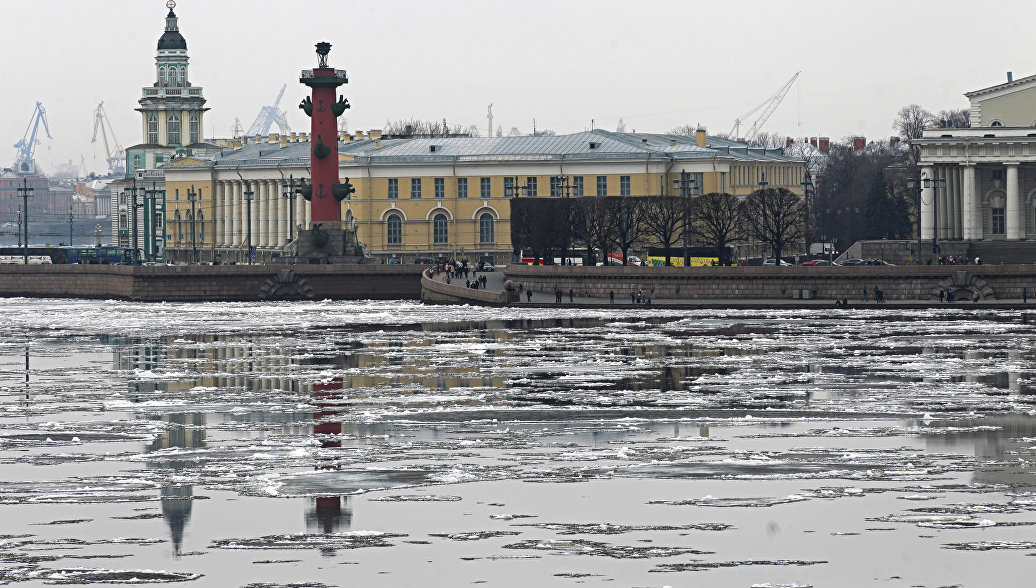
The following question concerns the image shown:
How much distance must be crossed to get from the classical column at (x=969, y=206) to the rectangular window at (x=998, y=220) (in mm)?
1113

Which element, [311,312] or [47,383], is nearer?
[47,383]

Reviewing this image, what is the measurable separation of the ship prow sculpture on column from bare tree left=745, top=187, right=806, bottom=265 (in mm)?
18538

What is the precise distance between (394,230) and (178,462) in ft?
238

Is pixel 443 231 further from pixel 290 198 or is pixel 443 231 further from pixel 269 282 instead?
pixel 269 282

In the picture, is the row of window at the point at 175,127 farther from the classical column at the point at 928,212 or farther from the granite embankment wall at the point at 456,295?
the classical column at the point at 928,212

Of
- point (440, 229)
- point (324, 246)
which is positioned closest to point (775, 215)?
point (324, 246)

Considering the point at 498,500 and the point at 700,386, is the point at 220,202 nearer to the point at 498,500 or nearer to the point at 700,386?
the point at 700,386

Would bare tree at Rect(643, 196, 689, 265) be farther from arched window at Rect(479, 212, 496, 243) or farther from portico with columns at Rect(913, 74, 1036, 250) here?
arched window at Rect(479, 212, 496, 243)

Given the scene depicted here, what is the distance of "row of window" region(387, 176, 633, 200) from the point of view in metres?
95.1

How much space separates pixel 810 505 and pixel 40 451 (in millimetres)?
11920

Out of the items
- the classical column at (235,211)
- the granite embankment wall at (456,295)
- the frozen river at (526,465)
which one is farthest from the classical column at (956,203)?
the classical column at (235,211)

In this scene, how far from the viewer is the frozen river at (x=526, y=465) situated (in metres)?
19.8

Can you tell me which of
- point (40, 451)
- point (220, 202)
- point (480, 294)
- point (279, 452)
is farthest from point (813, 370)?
point (220, 202)

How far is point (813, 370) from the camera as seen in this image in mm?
39469
